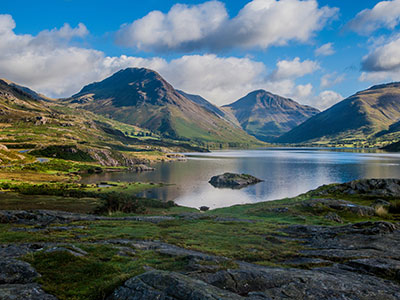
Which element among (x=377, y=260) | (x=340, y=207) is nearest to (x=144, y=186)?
(x=340, y=207)

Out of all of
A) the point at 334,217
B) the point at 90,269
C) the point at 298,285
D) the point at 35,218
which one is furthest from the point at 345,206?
the point at 35,218

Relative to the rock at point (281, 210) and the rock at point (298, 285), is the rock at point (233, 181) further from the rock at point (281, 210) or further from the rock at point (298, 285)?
the rock at point (298, 285)

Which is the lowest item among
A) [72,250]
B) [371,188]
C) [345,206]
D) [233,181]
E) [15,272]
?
[233,181]

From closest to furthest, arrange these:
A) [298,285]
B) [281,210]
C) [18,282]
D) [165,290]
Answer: [165,290] < [18,282] < [298,285] < [281,210]

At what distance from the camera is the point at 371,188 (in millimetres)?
56156

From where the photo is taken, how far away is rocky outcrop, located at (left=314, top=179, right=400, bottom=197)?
5325cm

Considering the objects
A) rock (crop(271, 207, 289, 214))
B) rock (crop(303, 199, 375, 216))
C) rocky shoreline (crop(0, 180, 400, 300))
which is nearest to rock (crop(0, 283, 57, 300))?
rocky shoreline (crop(0, 180, 400, 300))

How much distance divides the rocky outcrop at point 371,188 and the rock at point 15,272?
56.3 m

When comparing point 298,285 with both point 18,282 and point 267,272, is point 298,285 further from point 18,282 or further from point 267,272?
point 18,282

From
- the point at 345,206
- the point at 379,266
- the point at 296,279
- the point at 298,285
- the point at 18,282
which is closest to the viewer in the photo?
the point at 18,282

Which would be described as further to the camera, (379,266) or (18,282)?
(379,266)

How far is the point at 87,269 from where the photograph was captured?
508 inches

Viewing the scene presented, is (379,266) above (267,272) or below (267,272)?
below

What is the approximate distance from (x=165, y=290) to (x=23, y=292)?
523 cm
